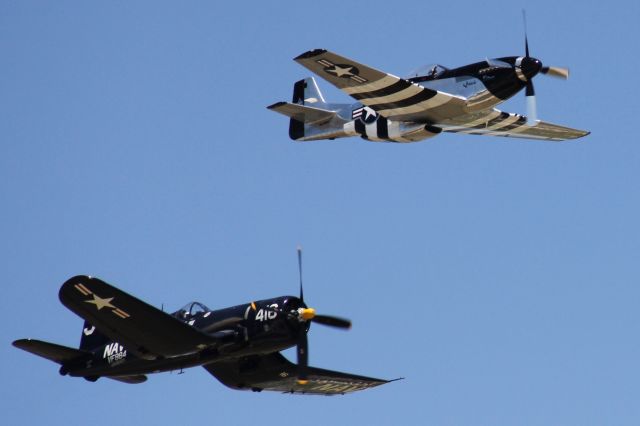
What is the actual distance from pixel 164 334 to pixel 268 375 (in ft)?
12.8

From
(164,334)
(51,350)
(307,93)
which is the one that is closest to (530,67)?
(307,93)

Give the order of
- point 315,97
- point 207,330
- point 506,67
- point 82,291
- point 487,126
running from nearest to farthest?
1. point 82,291
2. point 207,330
3. point 506,67
4. point 487,126
5. point 315,97

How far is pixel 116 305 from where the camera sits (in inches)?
1125

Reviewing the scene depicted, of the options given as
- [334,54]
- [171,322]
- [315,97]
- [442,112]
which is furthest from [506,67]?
[171,322]

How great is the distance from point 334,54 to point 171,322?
30.3 ft

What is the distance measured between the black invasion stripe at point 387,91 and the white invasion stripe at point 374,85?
117mm

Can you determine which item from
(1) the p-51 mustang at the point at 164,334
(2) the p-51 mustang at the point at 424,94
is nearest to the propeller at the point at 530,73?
(2) the p-51 mustang at the point at 424,94

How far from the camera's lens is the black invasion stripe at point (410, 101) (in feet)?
118

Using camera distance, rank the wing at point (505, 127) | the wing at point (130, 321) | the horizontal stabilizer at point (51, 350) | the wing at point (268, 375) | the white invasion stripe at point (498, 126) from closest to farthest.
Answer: the wing at point (130, 321), the horizontal stabilizer at point (51, 350), the wing at point (268, 375), the wing at point (505, 127), the white invasion stripe at point (498, 126)

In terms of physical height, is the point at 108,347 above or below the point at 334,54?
below

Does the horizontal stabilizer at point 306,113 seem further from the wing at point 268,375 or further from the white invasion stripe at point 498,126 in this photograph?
the wing at point 268,375

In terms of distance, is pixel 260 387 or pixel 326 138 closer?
pixel 260 387

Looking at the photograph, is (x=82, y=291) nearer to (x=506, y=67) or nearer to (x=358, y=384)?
(x=358, y=384)

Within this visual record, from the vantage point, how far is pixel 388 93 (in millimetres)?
36344
